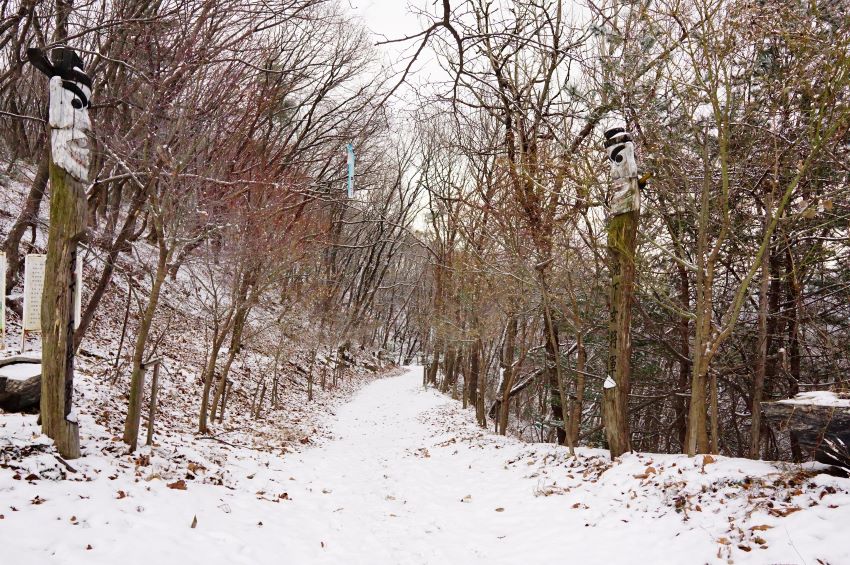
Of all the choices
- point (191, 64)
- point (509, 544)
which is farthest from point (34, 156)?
point (509, 544)

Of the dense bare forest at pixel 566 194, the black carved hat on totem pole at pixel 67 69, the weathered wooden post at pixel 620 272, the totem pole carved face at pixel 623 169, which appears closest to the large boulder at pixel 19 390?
the dense bare forest at pixel 566 194

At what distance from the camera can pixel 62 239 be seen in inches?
182

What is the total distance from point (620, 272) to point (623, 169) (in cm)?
129

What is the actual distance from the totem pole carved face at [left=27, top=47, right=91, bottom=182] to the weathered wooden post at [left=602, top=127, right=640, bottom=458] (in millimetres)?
5803

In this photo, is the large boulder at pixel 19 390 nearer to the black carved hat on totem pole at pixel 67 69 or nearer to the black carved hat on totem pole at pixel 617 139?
the black carved hat on totem pole at pixel 67 69

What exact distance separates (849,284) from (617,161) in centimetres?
326

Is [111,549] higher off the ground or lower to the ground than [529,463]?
higher

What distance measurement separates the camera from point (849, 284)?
5.82m

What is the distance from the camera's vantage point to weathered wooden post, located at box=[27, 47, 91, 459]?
450cm

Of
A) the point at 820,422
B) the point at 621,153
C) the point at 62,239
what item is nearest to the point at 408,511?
the point at 820,422

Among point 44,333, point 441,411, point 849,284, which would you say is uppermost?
point 849,284

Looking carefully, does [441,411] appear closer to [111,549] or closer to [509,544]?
[509,544]

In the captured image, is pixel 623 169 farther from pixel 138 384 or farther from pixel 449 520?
pixel 138 384

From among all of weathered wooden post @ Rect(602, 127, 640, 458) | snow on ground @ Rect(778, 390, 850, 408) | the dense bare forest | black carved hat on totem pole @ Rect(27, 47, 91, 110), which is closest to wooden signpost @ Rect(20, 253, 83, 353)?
the dense bare forest
